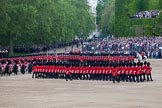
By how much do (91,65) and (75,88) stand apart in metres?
5.68

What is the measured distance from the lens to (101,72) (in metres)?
37.9

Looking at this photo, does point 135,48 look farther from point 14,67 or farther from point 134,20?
point 134,20

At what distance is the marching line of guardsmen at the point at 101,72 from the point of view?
36.1 meters

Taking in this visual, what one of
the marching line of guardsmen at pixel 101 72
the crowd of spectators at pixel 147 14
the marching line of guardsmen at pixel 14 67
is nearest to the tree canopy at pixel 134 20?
the crowd of spectators at pixel 147 14

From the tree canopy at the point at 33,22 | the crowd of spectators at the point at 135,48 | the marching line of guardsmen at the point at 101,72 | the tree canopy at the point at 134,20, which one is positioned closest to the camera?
the marching line of guardsmen at the point at 101,72

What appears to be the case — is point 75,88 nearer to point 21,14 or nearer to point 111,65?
point 111,65

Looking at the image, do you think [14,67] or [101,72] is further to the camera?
[14,67]

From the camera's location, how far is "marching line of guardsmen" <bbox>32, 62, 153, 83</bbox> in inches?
1421

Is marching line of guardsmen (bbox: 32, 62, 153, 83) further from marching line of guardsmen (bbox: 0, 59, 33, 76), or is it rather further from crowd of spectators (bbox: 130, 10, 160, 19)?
crowd of spectators (bbox: 130, 10, 160, 19)

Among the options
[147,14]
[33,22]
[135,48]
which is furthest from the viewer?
[147,14]

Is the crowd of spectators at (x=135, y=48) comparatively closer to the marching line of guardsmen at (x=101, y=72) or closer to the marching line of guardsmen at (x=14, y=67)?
the marching line of guardsmen at (x=14, y=67)

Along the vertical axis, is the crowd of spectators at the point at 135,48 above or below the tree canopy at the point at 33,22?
below

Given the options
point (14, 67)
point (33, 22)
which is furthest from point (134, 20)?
point (14, 67)

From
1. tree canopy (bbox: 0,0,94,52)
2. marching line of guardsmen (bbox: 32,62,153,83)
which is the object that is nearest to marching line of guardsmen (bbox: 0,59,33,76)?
marching line of guardsmen (bbox: 32,62,153,83)
